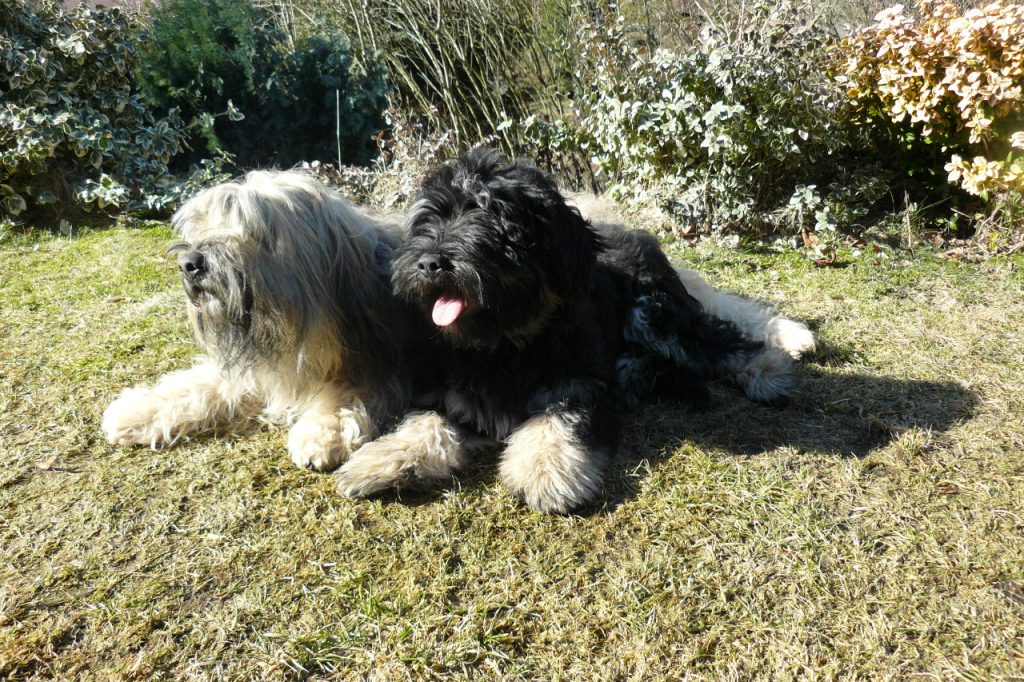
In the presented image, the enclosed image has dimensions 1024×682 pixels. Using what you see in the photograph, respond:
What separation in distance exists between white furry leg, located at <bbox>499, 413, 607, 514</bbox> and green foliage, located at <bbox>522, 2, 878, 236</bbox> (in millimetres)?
3870

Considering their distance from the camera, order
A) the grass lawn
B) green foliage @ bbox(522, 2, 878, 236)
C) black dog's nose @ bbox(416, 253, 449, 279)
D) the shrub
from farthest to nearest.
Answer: green foliage @ bbox(522, 2, 878, 236)
the shrub
black dog's nose @ bbox(416, 253, 449, 279)
the grass lawn

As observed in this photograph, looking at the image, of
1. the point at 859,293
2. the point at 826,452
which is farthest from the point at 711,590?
the point at 859,293

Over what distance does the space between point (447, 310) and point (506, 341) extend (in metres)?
0.41

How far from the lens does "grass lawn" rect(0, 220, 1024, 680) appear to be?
91.5 inches

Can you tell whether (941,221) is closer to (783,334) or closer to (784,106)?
(784,106)

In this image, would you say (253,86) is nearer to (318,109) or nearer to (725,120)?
(318,109)

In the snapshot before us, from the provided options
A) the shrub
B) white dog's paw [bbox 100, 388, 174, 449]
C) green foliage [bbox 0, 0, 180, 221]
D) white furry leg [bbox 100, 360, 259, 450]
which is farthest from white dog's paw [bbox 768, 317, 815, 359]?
green foliage [bbox 0, 0, 180, 221]

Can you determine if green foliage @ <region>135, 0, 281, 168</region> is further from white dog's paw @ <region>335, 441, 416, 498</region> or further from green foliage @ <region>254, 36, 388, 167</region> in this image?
white dog's paw @ <region>335, 441, 416, 498</region>

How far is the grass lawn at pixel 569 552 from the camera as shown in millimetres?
2324

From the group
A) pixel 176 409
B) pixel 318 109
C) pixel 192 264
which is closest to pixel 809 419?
pixel 192 264

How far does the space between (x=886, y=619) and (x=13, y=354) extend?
4.99 m

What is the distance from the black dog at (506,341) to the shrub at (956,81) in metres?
3.84

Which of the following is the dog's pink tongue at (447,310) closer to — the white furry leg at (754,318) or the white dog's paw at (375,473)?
the white dog's paw at (375,473)

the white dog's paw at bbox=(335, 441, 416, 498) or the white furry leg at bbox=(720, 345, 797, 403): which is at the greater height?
the white dog's paw at bbox=(335, 441, 416, 498)
